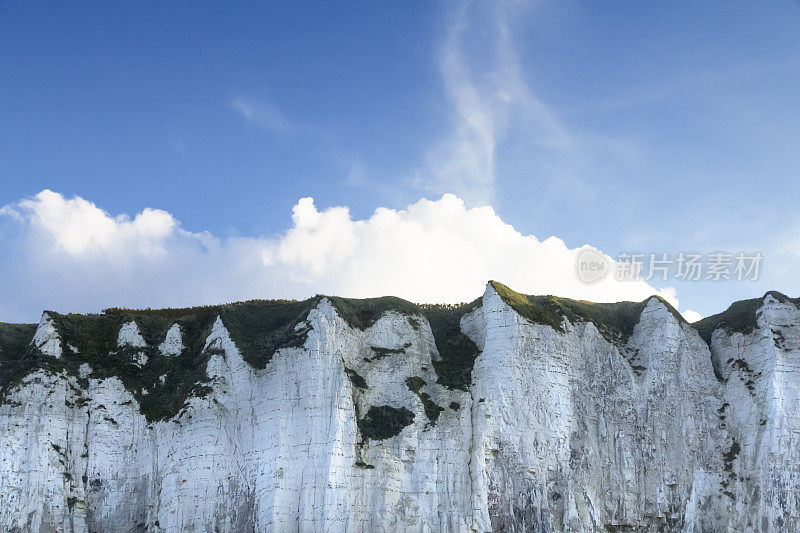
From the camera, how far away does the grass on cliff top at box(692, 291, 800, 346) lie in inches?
2053

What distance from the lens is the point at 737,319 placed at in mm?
53406

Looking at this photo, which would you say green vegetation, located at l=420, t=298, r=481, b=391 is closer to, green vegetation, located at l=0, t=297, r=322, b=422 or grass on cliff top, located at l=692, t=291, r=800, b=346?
green vegetation, located at l=0, t=297, r=322, b=422

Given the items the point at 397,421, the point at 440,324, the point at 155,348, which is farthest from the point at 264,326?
the point at 440,324

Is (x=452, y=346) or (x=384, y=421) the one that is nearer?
(x=384, y=421)

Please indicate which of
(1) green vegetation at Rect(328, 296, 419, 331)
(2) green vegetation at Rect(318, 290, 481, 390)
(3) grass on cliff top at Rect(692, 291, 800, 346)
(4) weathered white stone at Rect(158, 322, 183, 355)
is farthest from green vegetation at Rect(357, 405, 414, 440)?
(3) grass on cliff top at Rect(692, 291, 800, 346)

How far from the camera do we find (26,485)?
43.4m

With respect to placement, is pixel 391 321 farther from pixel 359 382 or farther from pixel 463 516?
pixel 463 516

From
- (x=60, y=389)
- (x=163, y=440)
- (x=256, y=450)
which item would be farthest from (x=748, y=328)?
(x=60, y=389)

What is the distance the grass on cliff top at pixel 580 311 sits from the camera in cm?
5050

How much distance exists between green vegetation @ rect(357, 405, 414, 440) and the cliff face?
0.09 m

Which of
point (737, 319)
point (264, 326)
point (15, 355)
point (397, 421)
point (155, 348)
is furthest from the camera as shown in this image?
point (737, 319)

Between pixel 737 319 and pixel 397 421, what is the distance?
77.8 feet

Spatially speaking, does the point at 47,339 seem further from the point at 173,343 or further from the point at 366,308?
the point at 366,308

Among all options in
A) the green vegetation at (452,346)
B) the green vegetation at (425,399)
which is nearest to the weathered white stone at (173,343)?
the green vegetation at (425,399)
